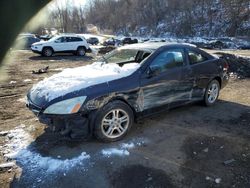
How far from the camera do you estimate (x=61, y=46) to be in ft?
69.5

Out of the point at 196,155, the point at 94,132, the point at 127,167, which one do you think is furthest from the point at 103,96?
the point at 196,155

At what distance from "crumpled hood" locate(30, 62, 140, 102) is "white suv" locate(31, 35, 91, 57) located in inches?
630

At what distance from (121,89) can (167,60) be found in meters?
1.33

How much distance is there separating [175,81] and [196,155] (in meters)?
1.72

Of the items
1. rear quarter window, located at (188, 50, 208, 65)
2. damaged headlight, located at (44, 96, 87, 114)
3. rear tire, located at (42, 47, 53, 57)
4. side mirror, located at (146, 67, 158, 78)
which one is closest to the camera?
damaged headlight, located at (44, 96, 87, 114)

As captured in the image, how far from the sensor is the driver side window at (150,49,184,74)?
17.8 feet

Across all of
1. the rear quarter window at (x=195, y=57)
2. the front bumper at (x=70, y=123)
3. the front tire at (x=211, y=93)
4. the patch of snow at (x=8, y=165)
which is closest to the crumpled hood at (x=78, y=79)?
the front bumper at (x=70, y=123)

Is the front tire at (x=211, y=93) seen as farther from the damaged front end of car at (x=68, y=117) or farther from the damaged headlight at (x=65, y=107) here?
the damaged headlight at (x=65, y=107)

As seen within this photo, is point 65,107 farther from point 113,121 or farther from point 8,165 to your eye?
point 8,165

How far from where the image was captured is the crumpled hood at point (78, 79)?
4.65 m

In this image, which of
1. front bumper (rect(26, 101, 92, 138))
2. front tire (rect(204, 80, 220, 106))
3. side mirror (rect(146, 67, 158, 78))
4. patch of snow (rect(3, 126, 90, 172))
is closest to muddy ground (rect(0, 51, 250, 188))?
patch of snow (rect(3, 126, 90, 172))

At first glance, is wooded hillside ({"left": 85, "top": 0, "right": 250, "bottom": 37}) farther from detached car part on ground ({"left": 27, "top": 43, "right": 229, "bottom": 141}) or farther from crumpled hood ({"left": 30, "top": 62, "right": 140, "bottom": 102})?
crumpled hood ({"left": 30, "top": 62, "right": 140, "bottom": 102})

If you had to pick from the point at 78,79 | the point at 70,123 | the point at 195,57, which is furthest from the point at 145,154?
the point at 195,57

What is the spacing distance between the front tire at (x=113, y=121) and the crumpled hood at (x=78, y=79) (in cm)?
47
